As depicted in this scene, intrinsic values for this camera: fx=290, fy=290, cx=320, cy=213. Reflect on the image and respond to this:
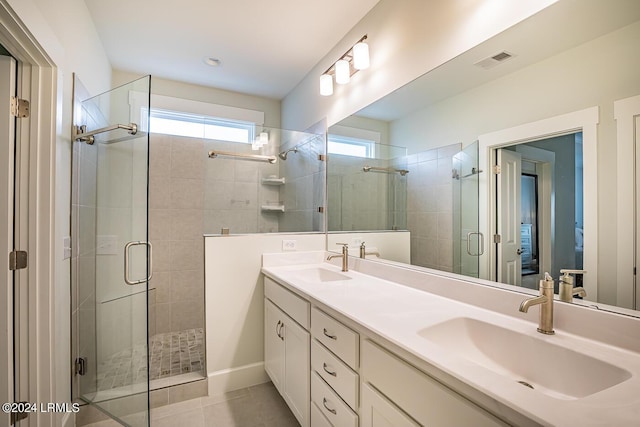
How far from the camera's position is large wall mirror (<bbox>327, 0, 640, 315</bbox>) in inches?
35.0

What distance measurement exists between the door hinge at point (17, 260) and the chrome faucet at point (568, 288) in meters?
2.27

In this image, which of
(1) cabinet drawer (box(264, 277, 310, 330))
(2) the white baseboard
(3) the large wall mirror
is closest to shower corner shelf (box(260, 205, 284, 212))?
(1) cabinet drawer (box(264, 277, 310, 330))

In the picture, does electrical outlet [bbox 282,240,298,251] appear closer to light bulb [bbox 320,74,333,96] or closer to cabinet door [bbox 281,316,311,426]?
cabinet door [bbox 281,316,311,426]

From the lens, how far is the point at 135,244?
169 cm

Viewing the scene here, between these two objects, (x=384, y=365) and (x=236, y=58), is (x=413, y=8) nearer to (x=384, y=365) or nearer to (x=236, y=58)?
(x=236, y=58)

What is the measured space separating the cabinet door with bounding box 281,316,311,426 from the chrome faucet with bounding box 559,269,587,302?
1.06 metres

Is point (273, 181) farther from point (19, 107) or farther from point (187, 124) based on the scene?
point (19, 107)

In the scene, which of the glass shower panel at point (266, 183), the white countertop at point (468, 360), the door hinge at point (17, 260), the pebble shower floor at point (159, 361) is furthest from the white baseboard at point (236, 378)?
the door hinge at point (17, 260)

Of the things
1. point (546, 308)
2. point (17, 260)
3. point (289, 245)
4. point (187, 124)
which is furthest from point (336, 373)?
point (187, 124)


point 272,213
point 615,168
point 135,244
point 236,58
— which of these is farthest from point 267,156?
point 615,168

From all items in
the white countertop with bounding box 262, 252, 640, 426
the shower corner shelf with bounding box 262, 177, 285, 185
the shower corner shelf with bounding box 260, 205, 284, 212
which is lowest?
the white countertop with bounding box 262, 252, 640, 426

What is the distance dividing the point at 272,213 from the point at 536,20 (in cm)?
194

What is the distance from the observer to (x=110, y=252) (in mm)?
1854

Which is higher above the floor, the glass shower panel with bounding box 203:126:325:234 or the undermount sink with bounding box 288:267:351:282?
the glass shower panel with bounding box 203:126:325:234
